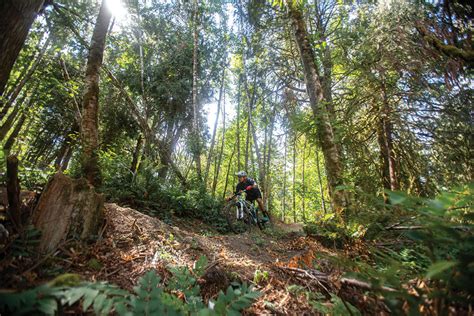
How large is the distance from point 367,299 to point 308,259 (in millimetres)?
1198

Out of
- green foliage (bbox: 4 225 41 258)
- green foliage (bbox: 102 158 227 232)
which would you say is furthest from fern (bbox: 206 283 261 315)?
green foliage (bbox: 102 158 227 232)

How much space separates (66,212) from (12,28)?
1523mm

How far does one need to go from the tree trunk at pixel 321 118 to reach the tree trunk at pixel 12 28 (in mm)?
3965

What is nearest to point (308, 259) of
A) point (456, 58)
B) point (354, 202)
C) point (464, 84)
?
point (354, 202)

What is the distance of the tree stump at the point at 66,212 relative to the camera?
6.46 feet

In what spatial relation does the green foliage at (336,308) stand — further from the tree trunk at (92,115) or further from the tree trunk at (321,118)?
the tree trunk at (92,115)

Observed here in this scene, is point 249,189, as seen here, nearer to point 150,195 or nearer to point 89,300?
point 150,195

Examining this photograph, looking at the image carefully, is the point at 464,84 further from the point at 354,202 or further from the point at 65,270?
the point at 65,270

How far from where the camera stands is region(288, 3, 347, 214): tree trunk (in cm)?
441

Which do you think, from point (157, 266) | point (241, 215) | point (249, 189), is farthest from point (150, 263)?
point (249, 189)

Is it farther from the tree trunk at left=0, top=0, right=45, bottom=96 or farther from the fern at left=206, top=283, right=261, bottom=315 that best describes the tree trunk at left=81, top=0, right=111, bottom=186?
the fern at left=206, top=283, right=261, bottom=315

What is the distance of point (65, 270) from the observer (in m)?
1.69

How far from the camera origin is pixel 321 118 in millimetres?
4742

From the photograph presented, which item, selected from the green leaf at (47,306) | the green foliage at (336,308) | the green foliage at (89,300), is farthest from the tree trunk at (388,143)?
the green leaf at (47,306)
